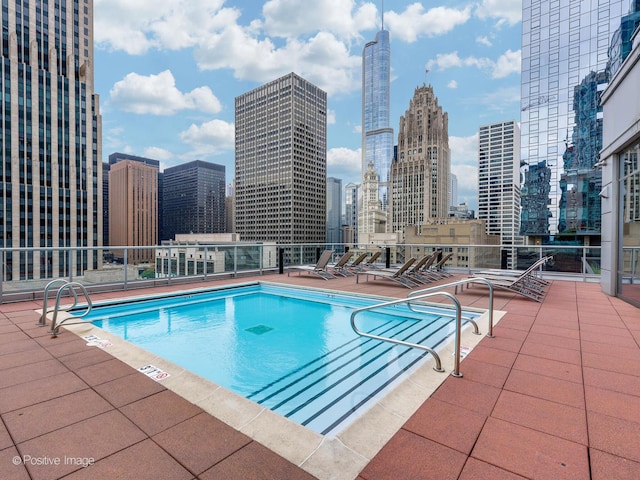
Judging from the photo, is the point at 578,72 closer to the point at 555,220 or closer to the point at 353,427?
the point at 555,220

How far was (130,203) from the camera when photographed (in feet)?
425

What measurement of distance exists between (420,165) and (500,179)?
130 ft

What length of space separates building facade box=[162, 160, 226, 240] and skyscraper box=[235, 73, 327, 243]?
3959cm

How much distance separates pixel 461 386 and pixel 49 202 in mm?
83575

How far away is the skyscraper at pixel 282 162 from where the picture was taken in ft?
357

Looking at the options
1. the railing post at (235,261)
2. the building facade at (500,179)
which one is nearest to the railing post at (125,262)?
the railing post at (235,261)

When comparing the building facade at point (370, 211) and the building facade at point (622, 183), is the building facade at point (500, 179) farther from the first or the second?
the building facade at point (622, 183)

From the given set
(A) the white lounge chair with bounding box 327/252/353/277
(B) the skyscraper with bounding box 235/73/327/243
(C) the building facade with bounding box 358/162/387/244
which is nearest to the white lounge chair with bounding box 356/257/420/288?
(A) the white lounge chair with bounding box 327/252/353/277

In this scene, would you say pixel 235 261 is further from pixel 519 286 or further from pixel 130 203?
pixel 130 203

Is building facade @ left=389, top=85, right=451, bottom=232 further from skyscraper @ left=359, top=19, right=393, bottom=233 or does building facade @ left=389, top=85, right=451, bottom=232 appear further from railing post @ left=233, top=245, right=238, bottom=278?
railing post @ left=233, top=245, right=238, bottom=278

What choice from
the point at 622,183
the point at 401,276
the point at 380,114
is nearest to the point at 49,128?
the point at 401,276

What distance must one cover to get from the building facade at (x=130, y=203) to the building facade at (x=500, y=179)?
13024cm

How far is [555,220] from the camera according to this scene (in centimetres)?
5541

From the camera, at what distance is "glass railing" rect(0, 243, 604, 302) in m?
6.93
